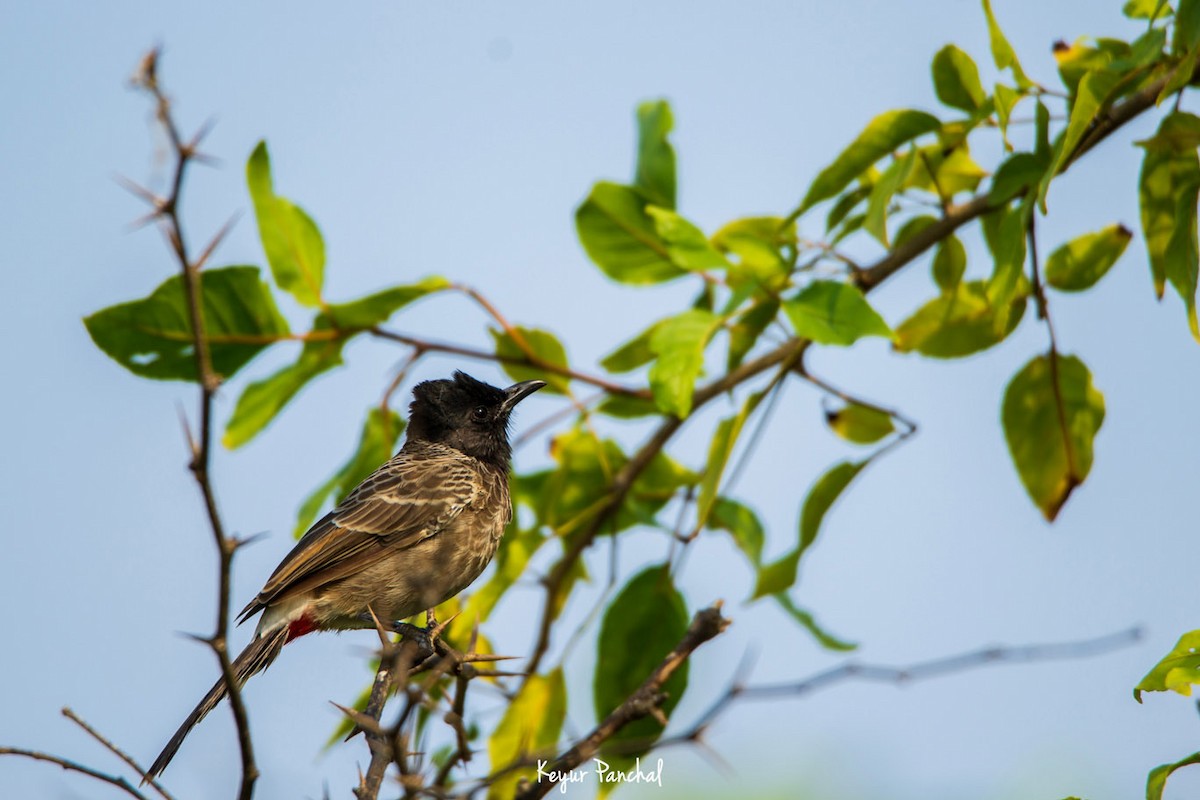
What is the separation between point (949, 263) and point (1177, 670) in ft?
7.74

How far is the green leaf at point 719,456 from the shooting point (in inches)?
180

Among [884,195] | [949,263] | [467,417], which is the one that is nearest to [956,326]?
[949,263]

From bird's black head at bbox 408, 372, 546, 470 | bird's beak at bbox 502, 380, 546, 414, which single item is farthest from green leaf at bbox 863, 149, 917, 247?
bird's black head at bbox 408, 372, 546, 470

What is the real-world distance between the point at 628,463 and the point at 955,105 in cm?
205

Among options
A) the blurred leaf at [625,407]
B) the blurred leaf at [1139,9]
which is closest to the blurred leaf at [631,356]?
the blurred leaf at [625,407]

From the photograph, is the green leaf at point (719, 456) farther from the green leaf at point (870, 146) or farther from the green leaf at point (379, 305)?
the green leaf at point (379, 305)

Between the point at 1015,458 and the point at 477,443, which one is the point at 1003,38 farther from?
the point at 477,443

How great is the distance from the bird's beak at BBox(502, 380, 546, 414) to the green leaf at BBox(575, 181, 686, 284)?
0.79 m

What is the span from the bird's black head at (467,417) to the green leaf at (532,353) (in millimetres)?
881

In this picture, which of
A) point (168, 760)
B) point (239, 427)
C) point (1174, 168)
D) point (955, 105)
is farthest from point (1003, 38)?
point (168, 760)

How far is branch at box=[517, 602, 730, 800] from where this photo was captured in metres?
2.50

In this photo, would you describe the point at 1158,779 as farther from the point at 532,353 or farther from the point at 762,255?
the point at 532,353

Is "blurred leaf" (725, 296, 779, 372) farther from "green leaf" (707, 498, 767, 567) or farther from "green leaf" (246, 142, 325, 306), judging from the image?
"green leaf" (246, 142, 325, 306)

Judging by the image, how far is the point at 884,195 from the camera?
3965 millimetres
